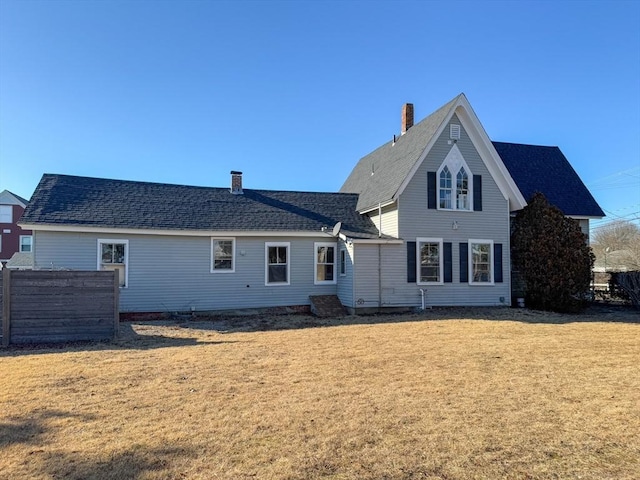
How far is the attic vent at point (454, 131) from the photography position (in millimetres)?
16844

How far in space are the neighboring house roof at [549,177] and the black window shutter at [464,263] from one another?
5.04 metres

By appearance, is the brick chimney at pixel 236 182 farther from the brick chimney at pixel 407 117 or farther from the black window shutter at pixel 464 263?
the black window shutter at pixel 464 263

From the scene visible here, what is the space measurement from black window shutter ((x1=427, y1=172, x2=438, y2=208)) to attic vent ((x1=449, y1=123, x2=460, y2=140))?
1649 millimetres

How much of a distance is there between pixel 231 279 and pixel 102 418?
11.2m

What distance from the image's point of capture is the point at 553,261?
1647cm

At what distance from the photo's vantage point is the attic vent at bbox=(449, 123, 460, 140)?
16.8 metres

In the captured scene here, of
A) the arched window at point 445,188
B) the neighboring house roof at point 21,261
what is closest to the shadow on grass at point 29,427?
the arched window at point 445,188

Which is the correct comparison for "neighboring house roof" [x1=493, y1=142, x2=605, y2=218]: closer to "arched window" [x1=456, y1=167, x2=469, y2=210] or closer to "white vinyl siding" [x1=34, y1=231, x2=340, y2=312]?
"arched window" [x1=456, y1=167, x2=469, y2=210]

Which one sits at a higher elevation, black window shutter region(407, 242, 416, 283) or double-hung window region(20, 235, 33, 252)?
double-hung window region(20, 235, 33, 252)

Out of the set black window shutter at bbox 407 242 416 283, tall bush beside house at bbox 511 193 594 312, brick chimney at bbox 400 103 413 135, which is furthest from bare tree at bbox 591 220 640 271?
black window shutter at bbox 407 242 416 283

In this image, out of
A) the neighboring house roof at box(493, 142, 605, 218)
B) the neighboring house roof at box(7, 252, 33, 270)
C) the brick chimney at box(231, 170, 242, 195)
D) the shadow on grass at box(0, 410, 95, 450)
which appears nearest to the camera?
the shadow on grass at box(0, 410, 95, 450)

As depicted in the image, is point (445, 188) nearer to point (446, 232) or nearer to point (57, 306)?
point (446, 232)

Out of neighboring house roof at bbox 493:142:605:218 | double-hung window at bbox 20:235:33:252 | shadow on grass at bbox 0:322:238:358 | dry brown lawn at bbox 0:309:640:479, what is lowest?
shadow on grass at bbox 0:322:238:358

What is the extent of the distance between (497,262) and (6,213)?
43.5 m
